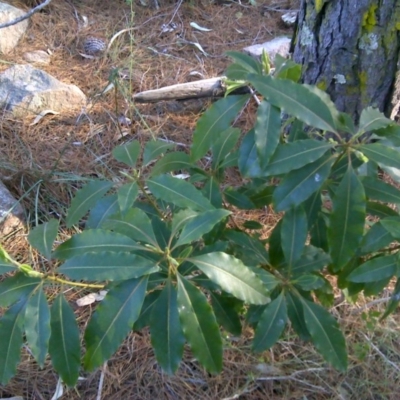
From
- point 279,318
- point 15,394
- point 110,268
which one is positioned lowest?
point 15,394

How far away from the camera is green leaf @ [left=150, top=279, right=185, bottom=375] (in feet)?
3.67

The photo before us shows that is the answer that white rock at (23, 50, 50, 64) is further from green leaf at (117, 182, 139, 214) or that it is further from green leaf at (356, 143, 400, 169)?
green leaf at (356, 143, 400, 169)

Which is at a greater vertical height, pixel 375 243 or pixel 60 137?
pixel 375 243

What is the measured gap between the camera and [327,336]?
125cm

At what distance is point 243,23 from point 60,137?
1.57m

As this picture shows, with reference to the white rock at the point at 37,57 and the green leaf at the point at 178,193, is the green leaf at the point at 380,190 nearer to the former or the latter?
the green leaf at the point at 178,193

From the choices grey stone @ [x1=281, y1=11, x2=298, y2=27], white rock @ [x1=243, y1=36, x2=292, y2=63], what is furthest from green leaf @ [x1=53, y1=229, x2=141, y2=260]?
grey stone @ [x1=281, y1=11, x2=298, y2=27]

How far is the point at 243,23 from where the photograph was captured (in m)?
3.53

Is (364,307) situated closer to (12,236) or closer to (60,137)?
(12,236)

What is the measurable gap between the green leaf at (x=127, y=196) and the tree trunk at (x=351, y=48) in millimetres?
1036

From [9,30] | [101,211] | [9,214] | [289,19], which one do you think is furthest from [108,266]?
[289,19]

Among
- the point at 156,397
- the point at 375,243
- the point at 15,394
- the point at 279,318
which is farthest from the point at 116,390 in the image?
the point at 375,243

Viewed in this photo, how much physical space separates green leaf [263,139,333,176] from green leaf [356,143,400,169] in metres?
0.07

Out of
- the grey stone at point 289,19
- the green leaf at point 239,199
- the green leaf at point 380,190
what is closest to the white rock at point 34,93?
the grey stone at point 289,19
